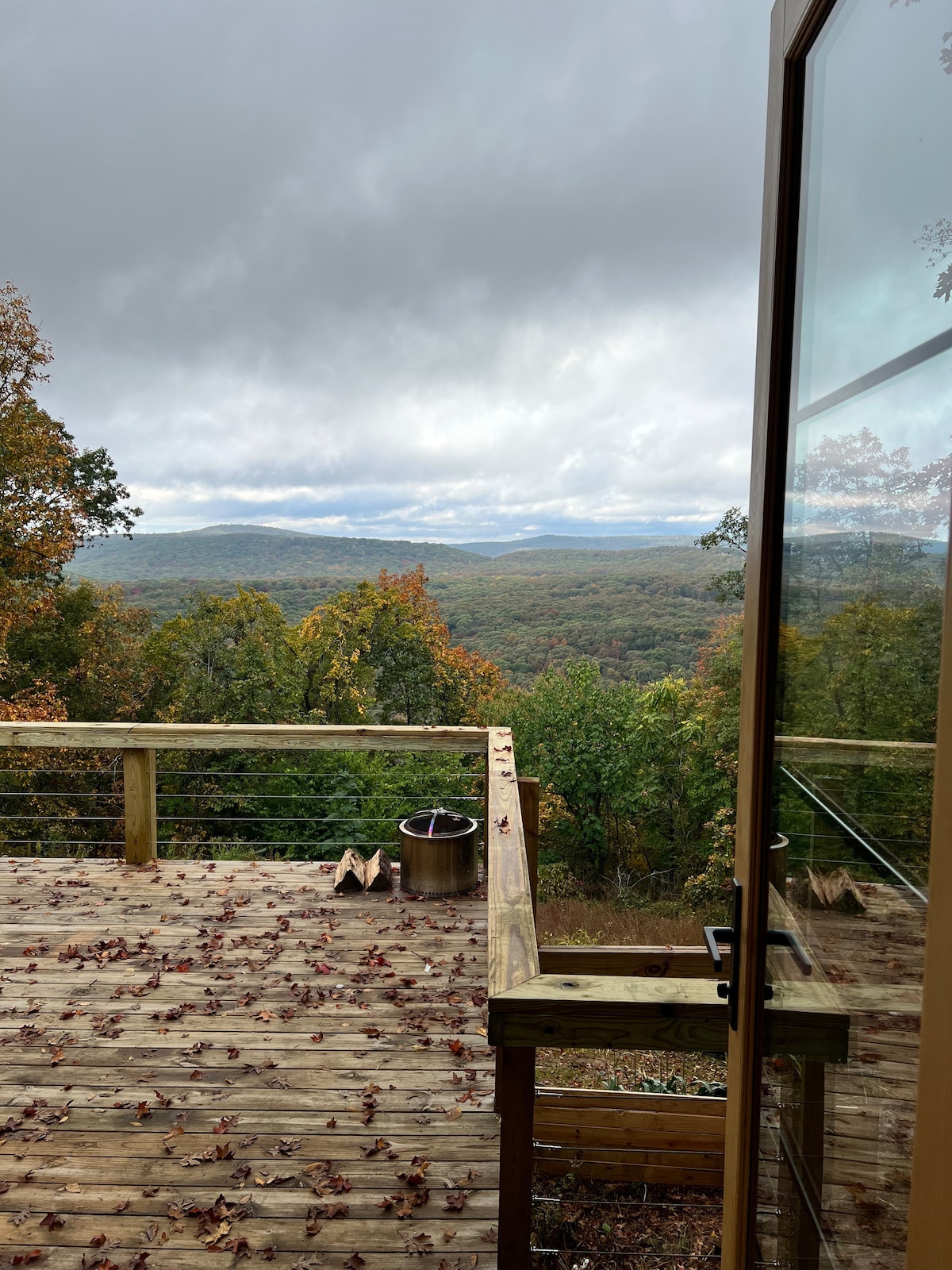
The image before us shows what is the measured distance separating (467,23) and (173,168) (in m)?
7.50

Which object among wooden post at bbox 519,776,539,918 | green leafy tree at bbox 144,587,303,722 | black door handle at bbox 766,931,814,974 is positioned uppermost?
black door handle at bbox 766,931,814,974

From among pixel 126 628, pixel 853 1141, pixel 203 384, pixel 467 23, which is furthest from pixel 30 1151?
pixel 203 384

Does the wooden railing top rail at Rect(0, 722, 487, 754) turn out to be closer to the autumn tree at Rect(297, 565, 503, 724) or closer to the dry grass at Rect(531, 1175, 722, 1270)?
the dry grass at Rect(531, 1175, 722, 1270)

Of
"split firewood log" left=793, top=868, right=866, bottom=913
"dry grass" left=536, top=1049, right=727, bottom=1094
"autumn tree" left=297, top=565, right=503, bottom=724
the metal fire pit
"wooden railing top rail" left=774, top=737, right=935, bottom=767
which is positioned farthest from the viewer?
"autumn tree" left=297, top=565, right=503, bottom=724

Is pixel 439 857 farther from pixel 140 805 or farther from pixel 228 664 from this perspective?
pixel 228 664

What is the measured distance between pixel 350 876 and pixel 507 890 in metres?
2.41

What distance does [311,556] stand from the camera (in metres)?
28.6

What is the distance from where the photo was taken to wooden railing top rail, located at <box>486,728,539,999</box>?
1.58 metres

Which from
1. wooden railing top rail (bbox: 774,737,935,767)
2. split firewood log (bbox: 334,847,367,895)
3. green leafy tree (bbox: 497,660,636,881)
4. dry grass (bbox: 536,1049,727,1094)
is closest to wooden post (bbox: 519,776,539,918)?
split firewood log (bbox: 334,847,367,895)

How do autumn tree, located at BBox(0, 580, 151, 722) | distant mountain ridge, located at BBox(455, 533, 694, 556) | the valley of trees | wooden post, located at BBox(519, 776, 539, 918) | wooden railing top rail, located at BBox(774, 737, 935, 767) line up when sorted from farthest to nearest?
1. distant mountain ridge, located at BBox(455, 533, 694, 556)
2. autumn tree, located at BBox(0, 580, 151, 722)
3. the valley of trees
4. wooden post, located at BBox(519, 776, 539, 918)
5. wooden railing top rail, located at BBox(774, 737, 935, 767)

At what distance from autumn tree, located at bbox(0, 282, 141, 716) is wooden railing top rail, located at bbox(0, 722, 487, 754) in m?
7.58

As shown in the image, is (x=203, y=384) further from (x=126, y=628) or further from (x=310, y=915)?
(x=310, y=915)

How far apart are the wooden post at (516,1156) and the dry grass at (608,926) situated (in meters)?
7.95

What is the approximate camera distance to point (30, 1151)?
2.32 metres
